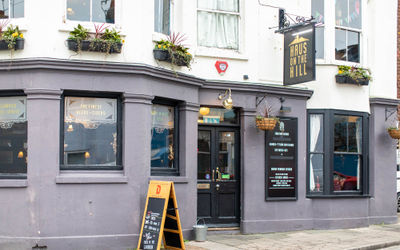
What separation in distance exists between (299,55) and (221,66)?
1.79 m

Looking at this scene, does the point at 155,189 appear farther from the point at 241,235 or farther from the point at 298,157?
the point at 298,157

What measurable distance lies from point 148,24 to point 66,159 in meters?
3.07

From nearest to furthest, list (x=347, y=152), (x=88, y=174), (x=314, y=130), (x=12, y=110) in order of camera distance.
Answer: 1. (x=88, y=174)
2. (x=12, y=110)
3. (x=314, y=130)
4. (x=347, y=152)

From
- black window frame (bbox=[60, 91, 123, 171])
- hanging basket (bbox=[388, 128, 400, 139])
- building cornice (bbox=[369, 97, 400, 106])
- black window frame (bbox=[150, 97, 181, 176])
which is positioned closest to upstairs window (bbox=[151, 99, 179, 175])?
black window frame (bbox=[150, 97, 181, 176])

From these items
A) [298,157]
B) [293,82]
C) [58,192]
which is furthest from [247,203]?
[58,192]

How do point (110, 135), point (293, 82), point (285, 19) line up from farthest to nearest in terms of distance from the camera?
point (285, 19)
point (293, 82)
point (110, 135)

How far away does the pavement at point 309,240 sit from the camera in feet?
37.5

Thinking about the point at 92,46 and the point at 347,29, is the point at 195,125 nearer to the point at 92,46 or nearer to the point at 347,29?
the point at 92,46

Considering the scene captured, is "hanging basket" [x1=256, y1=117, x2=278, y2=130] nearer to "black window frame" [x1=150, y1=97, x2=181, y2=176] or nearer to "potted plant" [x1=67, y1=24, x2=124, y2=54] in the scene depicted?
"black window frame" [x1=150, y1=97, x2=181, y2=176]

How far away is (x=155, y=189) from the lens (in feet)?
34.6

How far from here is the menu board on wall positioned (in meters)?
13.4

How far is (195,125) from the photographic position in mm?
12289

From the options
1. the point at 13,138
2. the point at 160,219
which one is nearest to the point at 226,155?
the point at 160,219

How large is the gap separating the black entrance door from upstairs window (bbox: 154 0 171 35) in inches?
99.2
